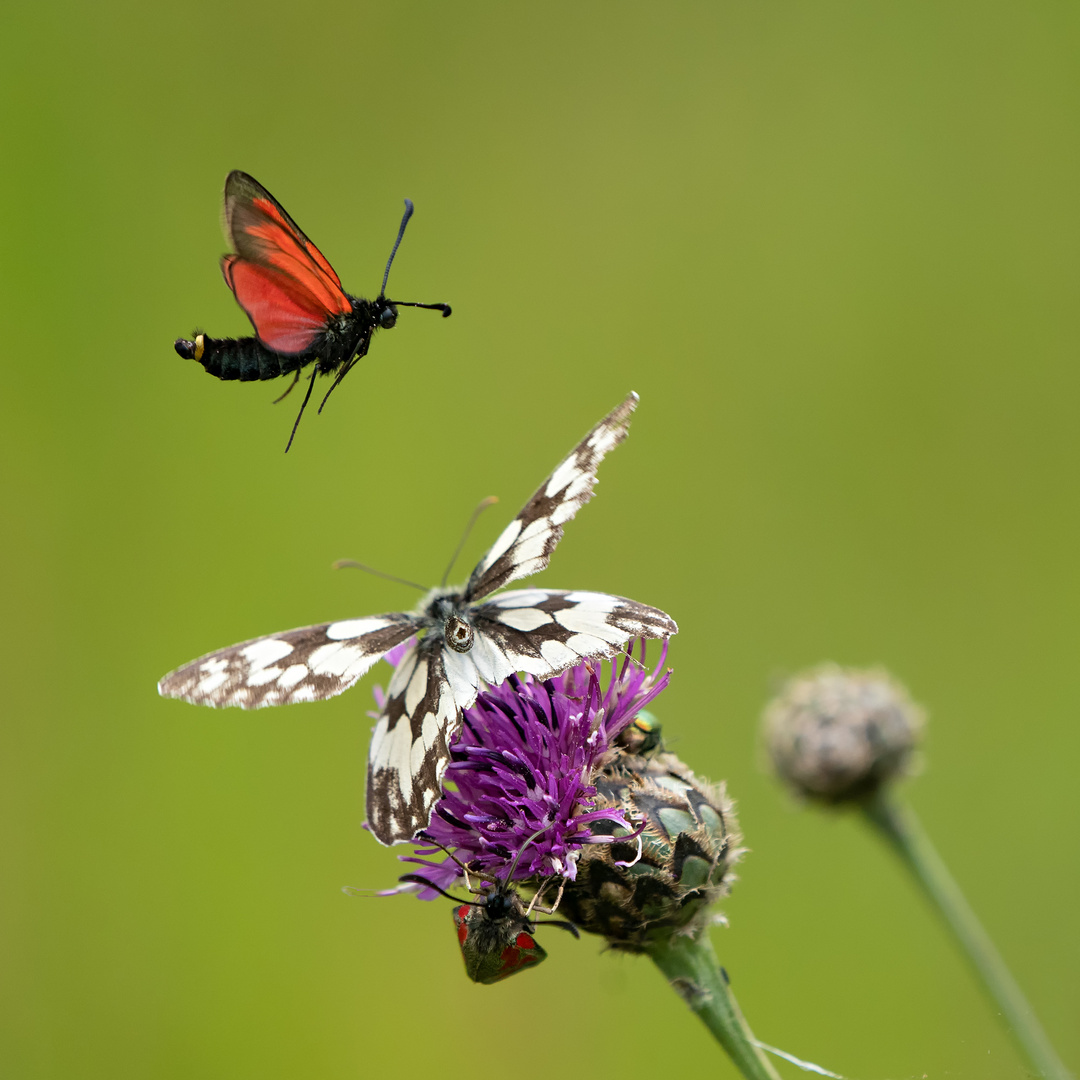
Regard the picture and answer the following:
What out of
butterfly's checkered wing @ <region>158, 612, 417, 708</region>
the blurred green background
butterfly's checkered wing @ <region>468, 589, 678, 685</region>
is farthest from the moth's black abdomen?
the blurred green background

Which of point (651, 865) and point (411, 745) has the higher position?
point (411, 745)

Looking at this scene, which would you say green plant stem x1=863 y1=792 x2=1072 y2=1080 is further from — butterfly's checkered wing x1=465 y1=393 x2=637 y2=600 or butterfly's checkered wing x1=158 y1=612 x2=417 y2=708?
butterfly's checkered wing x1=158 y1=612 x2=417 y2=708

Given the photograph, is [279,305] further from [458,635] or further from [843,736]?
[843,736]

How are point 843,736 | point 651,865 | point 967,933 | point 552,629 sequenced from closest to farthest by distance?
point 552,629 < point 651,865 < point 967,933 < point 843,736

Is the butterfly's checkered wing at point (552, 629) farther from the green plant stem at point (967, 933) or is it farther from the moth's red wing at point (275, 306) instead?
the green plant stem at point (967, 933)

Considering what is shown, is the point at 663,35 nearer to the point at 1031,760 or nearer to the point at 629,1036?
the point at 1031,760

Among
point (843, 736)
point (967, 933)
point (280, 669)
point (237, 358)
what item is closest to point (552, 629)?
point (280, 669)
